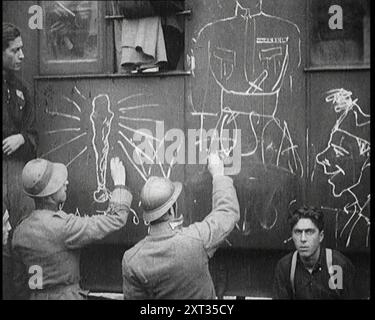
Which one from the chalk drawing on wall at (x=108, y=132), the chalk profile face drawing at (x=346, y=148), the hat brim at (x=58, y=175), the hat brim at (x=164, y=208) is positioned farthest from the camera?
the hat brim at (x=58, y=175)

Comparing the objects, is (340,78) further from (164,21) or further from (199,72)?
(164,21)

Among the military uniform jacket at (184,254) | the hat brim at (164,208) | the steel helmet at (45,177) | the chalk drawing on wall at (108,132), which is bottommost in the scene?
the military uniform jacket at (184,254)

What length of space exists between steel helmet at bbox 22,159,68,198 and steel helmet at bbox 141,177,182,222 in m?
0.76

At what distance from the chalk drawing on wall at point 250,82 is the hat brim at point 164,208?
1.72 ft

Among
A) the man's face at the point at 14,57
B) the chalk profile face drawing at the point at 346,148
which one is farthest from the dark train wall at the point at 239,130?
the man's face at the point at 14,57

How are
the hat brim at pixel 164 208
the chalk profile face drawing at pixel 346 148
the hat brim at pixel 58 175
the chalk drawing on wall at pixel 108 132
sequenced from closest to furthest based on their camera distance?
the chalk profile face drawing at pixel 346 148, the hat brim at pixel 164 208, the chalk drawing on wall at pixel 108 132, the hat brim at pixel 58 175

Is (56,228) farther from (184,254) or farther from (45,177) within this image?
(184,254)

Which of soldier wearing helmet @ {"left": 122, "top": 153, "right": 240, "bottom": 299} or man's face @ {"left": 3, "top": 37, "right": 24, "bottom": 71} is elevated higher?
man's face @ {"left": 3, "top": 37, "right": 24, "bottom": 71}

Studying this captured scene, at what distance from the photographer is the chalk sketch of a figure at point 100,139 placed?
5.82 m

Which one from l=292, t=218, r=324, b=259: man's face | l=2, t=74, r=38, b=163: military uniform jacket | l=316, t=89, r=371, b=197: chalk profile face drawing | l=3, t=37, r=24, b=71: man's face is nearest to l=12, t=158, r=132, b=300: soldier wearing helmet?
l=2, t=74, r=38, b=163: military uniform jacket

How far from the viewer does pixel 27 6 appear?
19.4ft

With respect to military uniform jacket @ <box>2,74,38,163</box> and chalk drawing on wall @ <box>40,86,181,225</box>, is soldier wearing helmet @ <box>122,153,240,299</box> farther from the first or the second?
military uniform jacket @ <box>2,74,38,163</box>

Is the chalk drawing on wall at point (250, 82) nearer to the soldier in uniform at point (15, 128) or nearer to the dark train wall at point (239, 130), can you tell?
the dark train wall at point (239, 130)

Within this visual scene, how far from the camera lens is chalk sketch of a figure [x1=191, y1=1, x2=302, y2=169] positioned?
5.59 metres
